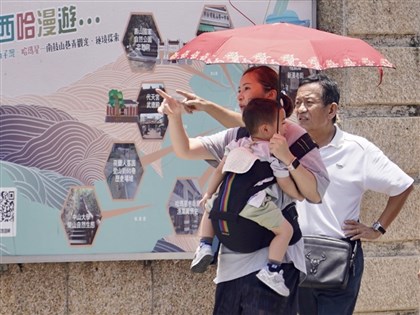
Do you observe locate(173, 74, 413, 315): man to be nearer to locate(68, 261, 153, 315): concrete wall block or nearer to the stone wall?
the stone wall

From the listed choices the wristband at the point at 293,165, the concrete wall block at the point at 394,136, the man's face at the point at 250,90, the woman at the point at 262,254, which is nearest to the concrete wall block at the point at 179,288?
the concrete wall block at the point at 394,136

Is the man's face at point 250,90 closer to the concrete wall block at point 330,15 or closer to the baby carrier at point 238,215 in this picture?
the baby carrier at point 238,215

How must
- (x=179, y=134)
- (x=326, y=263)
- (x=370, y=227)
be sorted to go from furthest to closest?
(x=370, y=227)
(x=326, y=263)
(x=179, y=134)

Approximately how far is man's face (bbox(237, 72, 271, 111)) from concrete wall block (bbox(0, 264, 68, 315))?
2031 millimetres

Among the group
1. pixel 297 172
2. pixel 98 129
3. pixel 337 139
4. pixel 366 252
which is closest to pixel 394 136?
pixel 366 252

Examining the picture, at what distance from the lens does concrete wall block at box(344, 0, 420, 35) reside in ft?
19.0

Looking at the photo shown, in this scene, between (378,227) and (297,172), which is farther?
(378,227)

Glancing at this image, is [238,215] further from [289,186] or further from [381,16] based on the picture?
[381,16]

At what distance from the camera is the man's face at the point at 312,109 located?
4.78m

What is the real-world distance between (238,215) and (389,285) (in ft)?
7.52

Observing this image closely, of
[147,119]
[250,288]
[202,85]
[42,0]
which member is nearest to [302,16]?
[202,85]

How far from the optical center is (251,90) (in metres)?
3.97

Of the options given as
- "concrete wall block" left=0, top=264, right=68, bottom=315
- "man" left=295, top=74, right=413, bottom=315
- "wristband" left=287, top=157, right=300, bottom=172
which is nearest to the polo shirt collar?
"man" left=295, top=74, right=413, bottom=315

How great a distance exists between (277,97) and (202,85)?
1.65m
